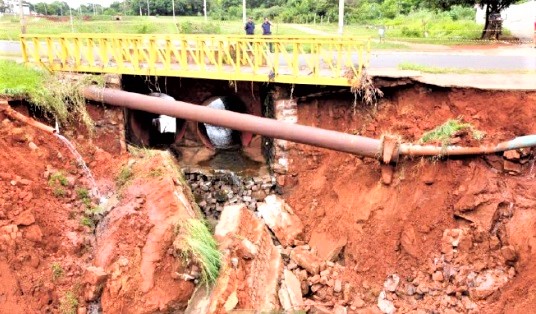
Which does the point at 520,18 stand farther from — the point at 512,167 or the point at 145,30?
the point at 145,30

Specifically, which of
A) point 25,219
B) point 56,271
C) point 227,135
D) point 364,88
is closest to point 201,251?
point 56,271

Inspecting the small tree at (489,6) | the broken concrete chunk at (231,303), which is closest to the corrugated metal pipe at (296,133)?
the broken concrete chunk at (231,303)

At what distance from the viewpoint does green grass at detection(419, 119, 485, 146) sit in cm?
933

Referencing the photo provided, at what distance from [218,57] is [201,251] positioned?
548 centimetres

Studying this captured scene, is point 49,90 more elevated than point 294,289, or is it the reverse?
point 49,90

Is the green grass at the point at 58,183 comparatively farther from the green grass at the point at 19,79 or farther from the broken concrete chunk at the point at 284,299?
the broken concrete chunk at the point at 284,299

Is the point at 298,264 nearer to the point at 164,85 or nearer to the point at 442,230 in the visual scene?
the point at 442,230

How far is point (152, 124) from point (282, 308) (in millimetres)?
8339

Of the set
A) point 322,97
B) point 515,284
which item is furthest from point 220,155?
point 515,284

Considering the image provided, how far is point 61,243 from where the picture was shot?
853 cm

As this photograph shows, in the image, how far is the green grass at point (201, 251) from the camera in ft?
25.9

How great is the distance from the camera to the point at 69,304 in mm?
7695

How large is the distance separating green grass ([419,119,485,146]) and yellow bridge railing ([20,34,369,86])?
2.03 metres

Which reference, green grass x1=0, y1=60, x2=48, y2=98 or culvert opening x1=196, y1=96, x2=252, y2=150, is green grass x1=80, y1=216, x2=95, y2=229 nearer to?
green grass x1=0, y1=60, x2=48, y2=98
